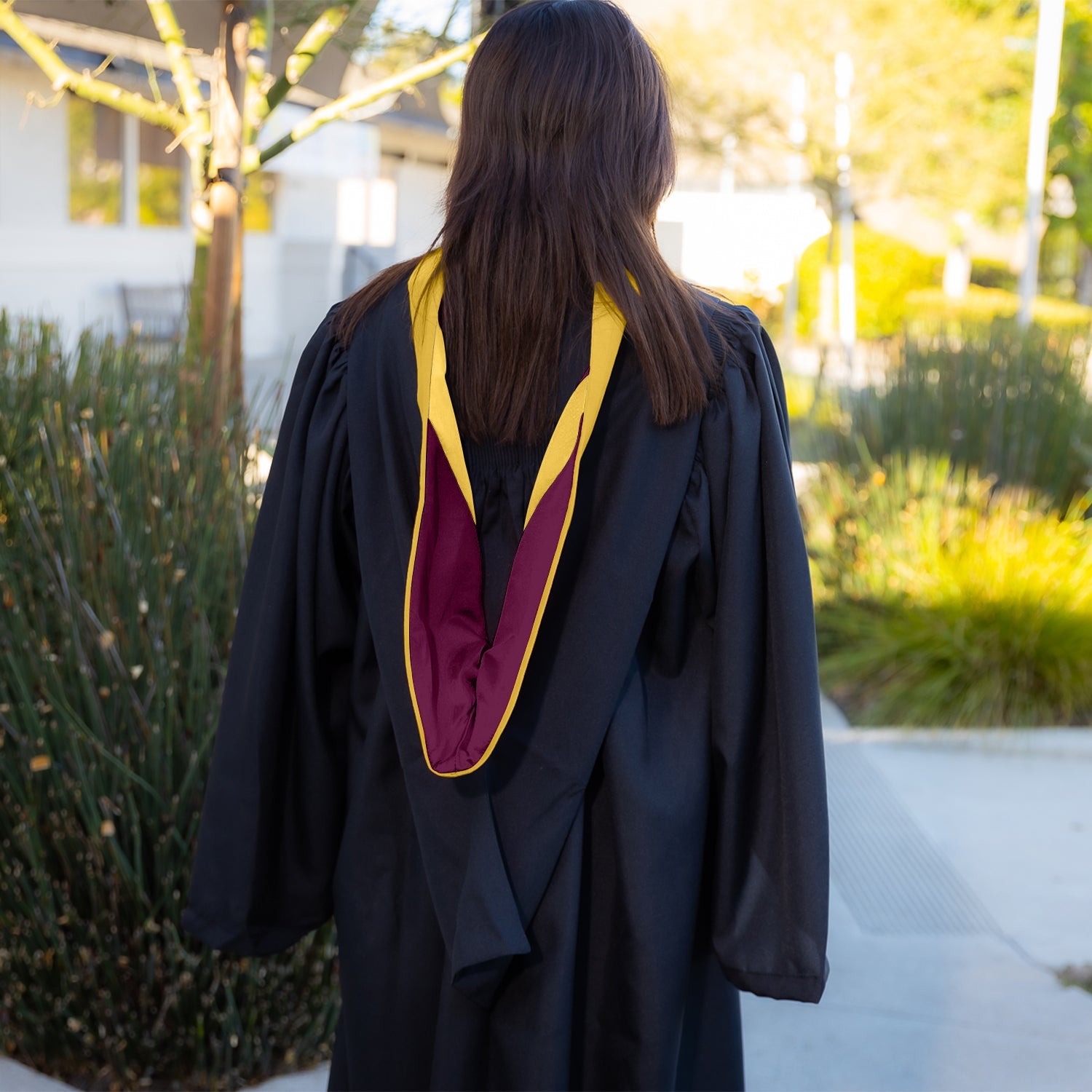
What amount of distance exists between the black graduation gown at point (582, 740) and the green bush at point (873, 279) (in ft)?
74.1

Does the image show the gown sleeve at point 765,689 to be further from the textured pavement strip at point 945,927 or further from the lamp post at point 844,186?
the lamp post at point 844,186

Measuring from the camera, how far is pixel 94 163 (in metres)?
10.6

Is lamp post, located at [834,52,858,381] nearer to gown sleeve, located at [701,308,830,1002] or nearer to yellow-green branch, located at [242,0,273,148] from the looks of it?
yellow-green branch, located at [242,0,273,148]

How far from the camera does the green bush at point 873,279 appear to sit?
23625mm

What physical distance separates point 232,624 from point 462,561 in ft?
3.04

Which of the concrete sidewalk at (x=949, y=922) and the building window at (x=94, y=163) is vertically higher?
the building window at (x=94, y=163)

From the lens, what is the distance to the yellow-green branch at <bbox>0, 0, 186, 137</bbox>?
8.13ft

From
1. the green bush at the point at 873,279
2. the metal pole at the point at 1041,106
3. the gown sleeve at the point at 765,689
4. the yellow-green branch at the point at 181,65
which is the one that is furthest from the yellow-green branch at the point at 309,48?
the green bush at the point at 873,279

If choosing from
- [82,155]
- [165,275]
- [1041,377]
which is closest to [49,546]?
[1041,377]

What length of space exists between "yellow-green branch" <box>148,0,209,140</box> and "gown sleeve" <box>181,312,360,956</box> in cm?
125

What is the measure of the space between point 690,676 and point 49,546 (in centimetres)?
115

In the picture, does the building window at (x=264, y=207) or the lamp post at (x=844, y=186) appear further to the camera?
the lamp post at (x=844, y=186)

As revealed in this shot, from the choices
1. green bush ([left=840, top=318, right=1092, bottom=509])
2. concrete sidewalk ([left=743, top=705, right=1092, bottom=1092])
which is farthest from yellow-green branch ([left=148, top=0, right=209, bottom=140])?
green bush ([left=840, top=318, right=1092, bottom=509])

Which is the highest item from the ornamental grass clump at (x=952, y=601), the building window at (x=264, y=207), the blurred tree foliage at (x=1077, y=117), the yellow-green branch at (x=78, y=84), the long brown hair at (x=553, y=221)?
the blurred tree foliage at (x=1077, y=117)
